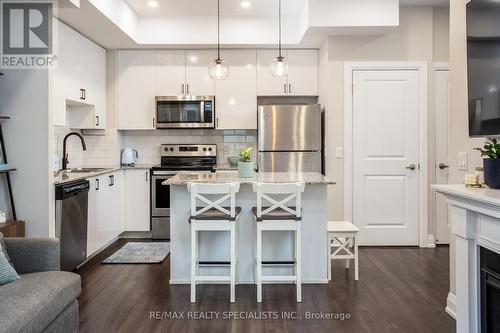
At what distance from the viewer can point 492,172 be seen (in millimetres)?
1973

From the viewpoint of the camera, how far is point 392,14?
422 cm

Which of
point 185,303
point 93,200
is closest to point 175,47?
point 93,200

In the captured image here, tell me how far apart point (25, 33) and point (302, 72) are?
3.27m

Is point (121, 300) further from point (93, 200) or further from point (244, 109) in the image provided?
point (244, 109)

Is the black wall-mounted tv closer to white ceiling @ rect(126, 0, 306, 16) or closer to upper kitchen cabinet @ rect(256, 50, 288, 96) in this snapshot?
white ceiling @ rect(126, 0, 306, 16)

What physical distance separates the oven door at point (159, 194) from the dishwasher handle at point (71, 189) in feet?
4.38

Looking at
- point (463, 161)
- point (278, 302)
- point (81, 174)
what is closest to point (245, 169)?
point (278, 302)

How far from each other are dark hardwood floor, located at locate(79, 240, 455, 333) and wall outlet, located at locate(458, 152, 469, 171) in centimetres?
105

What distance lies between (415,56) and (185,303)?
3757mm

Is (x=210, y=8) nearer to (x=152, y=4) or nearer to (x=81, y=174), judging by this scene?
(x=152, y=4)

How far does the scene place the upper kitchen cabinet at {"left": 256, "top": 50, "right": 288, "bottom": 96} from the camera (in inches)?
207

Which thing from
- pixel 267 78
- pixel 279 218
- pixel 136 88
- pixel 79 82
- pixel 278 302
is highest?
pixel 267 78

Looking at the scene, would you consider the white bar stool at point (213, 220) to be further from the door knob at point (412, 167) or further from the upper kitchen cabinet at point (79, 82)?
the door knob at point (412, 167)

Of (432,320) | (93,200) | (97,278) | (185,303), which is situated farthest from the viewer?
(93,200)
